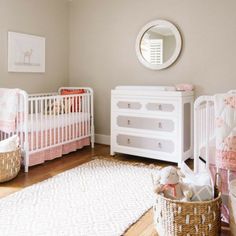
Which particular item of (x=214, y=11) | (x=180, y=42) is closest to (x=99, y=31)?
(x=180, y=42)

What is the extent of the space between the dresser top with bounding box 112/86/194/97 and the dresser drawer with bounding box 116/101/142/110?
111 mm

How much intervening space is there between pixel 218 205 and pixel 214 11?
2504mm

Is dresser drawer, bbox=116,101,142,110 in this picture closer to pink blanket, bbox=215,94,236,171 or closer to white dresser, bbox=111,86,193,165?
white dresser, bbox=111,86,193,165

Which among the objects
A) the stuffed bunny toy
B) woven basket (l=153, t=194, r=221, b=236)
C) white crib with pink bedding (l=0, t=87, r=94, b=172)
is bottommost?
woven basket (l=153, t=194, r=221, b=236)

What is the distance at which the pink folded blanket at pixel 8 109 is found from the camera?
9.88 feet

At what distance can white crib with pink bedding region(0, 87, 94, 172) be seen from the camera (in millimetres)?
3078

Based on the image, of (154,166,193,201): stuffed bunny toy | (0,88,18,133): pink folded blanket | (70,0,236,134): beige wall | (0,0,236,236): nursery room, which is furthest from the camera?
(70,0,236,134): beige wall

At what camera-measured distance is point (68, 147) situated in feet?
12.4

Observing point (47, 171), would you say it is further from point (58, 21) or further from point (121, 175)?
point (58, 21)

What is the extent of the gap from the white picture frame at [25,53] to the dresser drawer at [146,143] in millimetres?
1522

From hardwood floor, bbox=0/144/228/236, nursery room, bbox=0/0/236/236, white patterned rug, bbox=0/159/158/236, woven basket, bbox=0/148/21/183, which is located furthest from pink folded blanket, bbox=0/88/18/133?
white patterned rug, bbox=0/159/158/236

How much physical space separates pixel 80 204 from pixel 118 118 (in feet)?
5.17

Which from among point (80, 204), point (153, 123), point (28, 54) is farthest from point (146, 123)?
point (28, 54)

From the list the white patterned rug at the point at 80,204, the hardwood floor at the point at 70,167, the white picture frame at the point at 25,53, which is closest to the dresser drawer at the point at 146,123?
the hardwood floor at the point at 70,167
